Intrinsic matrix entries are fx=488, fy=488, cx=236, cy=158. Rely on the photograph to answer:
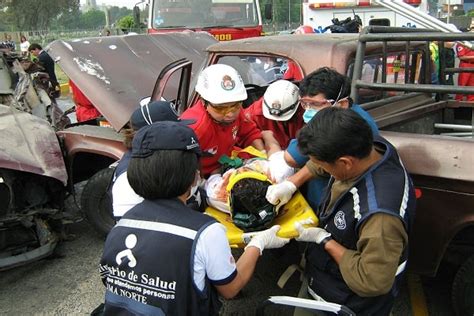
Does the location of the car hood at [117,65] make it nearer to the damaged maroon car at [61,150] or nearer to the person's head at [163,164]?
the damaged maroon car at [61,150]

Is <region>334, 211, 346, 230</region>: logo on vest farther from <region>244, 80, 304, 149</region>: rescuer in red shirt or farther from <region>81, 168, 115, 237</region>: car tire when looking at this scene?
<region>81, 168, 115, 237</region>: car tire

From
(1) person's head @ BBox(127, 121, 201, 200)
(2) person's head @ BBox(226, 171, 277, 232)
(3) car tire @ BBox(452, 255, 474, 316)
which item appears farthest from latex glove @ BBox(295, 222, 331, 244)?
(3) car tire @ BBox(452, 255, 474, 316)

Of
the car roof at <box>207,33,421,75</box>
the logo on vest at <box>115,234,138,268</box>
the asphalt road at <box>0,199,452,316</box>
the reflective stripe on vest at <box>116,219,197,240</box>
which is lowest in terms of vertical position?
the asphalt road at <box>0,199,452,316</box>

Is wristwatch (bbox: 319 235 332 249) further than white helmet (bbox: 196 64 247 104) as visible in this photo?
No

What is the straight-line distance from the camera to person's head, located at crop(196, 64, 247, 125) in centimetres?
261

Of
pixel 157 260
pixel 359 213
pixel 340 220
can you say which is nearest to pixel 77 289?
pixel 157 260

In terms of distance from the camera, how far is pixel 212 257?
1.57m

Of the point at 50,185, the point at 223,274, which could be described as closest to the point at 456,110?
the point at 223,274

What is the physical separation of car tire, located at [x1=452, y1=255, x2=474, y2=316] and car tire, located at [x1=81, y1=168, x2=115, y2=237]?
2686mm

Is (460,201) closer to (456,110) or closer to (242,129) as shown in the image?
(242,129)

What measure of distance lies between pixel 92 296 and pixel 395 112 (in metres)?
2.40

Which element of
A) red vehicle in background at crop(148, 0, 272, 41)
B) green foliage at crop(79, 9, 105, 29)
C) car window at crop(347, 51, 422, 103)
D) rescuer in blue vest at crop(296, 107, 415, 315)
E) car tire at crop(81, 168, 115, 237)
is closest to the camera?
rescuer in blue vest at crop(296, 107, 415, 315)

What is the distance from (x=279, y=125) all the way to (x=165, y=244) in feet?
5.71

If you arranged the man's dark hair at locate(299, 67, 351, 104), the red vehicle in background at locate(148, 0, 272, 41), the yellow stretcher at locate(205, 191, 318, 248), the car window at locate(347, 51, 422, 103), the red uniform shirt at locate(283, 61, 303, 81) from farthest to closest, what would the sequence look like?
the red vehicle in background at locate(148, 0, 272, 41) → the car window at locate(347, 51, 422, 103) → the red uniform shirt at locate(283, 61, 303, 81) → the man's dark hair at locate(299, 67, 351, 104) → the yellow stretcher at locate(205, 191, 318, 248)
